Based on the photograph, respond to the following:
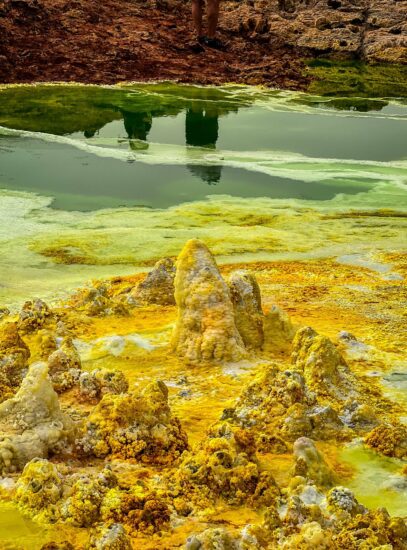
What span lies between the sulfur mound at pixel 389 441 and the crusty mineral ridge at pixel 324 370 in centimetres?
55

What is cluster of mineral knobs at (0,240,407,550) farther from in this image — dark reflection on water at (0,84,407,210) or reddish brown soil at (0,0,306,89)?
reddish brown soil at (0,0,306,89)

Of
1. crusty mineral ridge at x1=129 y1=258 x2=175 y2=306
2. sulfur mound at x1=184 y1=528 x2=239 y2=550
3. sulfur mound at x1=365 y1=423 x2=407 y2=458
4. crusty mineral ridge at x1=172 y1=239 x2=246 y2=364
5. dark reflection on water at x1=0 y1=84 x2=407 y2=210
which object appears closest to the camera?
sulfur mound at x1=184 y1=528 x2=239 y2=550

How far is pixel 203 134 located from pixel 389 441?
53.7ft

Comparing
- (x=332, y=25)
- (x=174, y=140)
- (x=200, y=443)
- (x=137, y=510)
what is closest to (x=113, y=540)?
(x=137, y=510)

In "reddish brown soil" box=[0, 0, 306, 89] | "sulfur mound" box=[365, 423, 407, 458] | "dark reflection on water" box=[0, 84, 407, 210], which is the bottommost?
"sulfur mound" box=[365, 423, 407, 458]

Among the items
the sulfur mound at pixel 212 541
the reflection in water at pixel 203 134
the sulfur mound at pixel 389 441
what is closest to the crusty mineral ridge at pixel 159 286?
the sulfur mound at pixel 389 441

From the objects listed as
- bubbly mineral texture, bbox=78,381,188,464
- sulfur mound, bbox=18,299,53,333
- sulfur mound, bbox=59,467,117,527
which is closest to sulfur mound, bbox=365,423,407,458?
bubbly mineral texture, bbox=78,381,188,464

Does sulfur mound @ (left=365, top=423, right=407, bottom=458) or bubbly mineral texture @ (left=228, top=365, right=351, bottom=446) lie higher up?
bubbly mineral texture @ (left=228, top=365, right=351, bottom=446)

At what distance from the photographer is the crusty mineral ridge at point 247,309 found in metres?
6.04

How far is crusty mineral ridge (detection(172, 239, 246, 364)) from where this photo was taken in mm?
5633

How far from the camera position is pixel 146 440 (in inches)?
159

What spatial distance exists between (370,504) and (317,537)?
90 centimetres

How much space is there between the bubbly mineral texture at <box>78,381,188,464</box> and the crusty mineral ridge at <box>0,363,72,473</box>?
0.53 ft

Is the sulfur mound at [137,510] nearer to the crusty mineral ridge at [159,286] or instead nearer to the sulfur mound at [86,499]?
the sulfur mound at [86,499]
